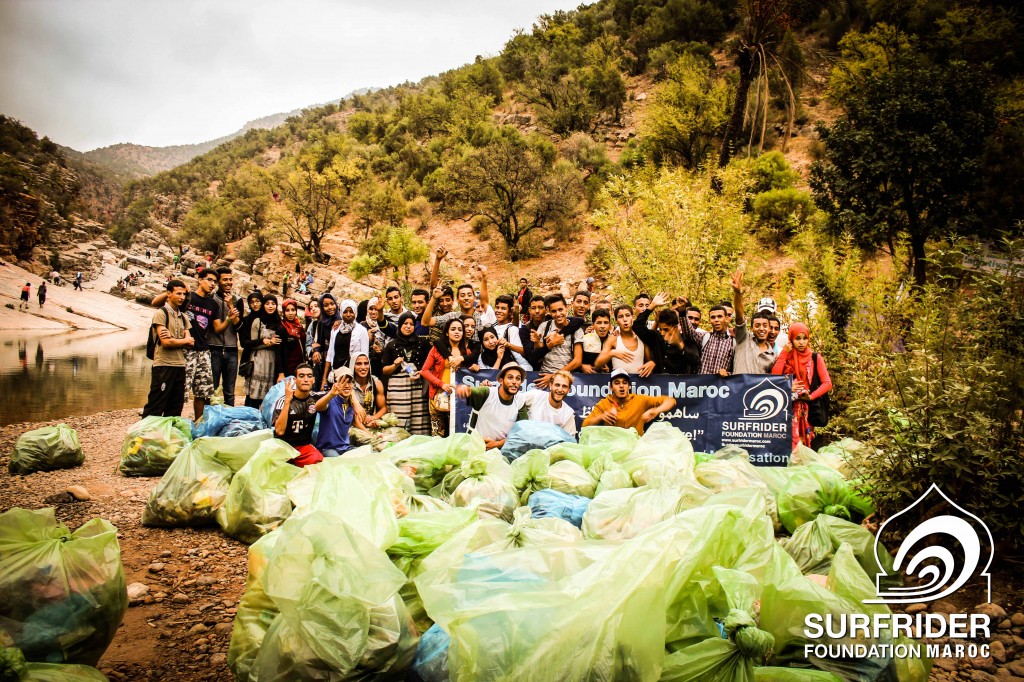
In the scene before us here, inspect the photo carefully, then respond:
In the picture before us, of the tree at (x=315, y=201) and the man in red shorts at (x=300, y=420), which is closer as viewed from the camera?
the man in red shorts at (x=300, y=420)

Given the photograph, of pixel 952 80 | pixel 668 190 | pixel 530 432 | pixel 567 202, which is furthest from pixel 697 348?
pixel 567 202

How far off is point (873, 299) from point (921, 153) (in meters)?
8.41

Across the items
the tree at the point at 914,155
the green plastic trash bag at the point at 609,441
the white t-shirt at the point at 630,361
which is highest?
the tree at the point at 914,155

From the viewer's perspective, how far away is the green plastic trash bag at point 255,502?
349 centimetres

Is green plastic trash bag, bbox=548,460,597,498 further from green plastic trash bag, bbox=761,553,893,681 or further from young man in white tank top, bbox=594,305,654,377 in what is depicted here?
young man in white tank top, bbox=594,305,654,377

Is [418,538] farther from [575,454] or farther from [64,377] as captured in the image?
[64,377]

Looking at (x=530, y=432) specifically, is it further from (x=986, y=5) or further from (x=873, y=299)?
(x=986, y=5)

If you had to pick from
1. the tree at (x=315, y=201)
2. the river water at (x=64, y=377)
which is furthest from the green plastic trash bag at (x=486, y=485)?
the tree at (x=315, y=201)

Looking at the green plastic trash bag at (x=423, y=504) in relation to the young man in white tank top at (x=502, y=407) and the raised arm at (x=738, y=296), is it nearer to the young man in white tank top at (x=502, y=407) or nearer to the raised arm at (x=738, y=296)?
the young man in white tank top at (x=502, y=407)

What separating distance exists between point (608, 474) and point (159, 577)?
2.65 m

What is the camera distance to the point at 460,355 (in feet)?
18.1

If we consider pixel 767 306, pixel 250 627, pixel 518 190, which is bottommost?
pixel 250 627

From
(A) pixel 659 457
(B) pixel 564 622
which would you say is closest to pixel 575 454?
→ (A) pixel 659 457

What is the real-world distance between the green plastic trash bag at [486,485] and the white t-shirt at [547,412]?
1.05m
